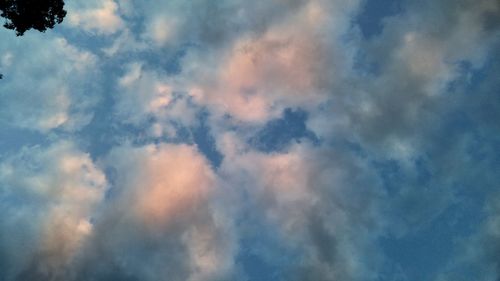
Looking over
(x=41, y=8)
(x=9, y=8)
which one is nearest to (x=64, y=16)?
(x=41, y=8)

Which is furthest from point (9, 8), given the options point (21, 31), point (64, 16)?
point (64, 16)

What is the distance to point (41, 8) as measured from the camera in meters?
39.8

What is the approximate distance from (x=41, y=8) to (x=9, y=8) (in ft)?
9.26

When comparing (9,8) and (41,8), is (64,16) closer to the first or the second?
(41,8)

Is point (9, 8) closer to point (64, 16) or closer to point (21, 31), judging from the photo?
point (21, 31)

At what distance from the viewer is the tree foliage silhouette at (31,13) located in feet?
127

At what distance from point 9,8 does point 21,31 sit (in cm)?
231

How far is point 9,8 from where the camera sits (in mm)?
38719

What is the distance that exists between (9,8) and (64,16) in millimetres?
4913

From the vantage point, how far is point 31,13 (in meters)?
39.5

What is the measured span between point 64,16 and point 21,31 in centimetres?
438

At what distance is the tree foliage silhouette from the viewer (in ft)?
127

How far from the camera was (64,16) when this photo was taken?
40625 mm

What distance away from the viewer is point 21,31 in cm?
3950
